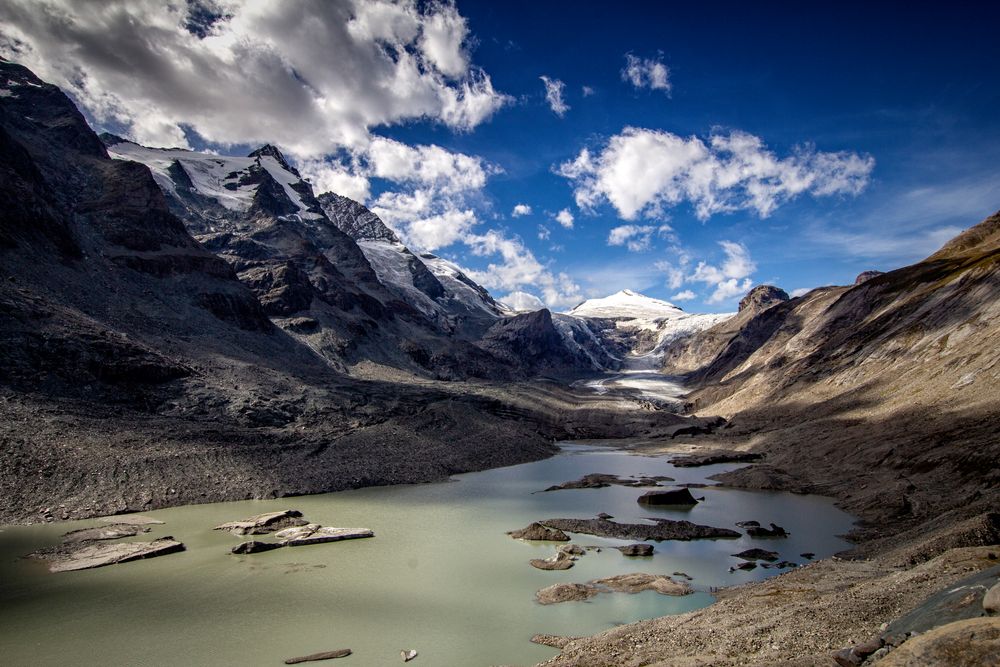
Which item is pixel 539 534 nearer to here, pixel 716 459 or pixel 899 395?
pixel 716 459

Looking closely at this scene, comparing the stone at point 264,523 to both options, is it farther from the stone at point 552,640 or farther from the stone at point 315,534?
the stone at point 552,640

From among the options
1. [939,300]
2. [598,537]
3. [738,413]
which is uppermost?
[939,300]

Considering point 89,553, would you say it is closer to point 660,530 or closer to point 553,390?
point 660,530

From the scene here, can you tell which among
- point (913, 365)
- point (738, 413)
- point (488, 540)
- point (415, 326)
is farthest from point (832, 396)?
point (415, 326)

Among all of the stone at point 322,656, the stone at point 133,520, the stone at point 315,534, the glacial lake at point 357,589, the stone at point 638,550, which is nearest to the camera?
the stone at point 322,656

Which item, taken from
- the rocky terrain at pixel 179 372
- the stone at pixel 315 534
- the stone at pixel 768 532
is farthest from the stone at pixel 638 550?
the rocky terrain at pixel 179 372

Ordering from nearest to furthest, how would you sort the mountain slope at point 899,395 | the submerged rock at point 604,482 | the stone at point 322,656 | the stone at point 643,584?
1. the stone at point 322,656
2. the stone at point 643,584
3. the mountain slope at point 899,395
4. the submerged rock at point 604,482
